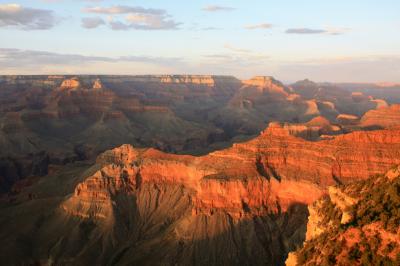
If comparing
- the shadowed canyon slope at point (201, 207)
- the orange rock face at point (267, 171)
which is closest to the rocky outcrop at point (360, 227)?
the shadowed canyon slope at point (201, 207)

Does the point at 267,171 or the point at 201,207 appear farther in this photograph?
the point at 267,171

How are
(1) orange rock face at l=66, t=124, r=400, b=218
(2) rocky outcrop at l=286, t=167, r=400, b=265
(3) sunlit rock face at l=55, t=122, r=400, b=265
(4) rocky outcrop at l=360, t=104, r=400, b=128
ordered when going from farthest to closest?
(4) rocky outcrop at l=360, t=104, r=400, b=128 → (1) orange rock face at l=66, t=124, r=400, b=218 → (3) sunlit rock face at l=55, t=122, r=400, b=265 → (2) rocky outcrop at l=286, t=167, r=400, b=265

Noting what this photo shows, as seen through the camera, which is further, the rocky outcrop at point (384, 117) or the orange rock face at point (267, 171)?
the rocky outcrop at point (384, 117)

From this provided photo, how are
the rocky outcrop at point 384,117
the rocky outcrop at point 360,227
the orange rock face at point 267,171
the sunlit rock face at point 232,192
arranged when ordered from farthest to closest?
the rocky outcrop at point 384,117 < the orange rock face at point 267,171 < the sunlit rock face at point 232,192 < the rocky outcrop at point 360,227

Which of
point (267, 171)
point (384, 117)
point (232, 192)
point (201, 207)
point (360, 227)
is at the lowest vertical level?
point (201, 207)

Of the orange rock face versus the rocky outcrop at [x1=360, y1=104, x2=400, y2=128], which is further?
the rocky outcrop at [x1=360, y1=104, x2=400, y2=128]

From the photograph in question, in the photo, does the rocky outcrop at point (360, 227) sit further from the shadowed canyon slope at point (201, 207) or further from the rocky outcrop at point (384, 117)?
the rocky outcrop at point (384, 117)

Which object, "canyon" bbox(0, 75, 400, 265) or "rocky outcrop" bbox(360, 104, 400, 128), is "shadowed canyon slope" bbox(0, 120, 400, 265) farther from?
"rocky outcrop" bbox(360, 104, 400, 128)

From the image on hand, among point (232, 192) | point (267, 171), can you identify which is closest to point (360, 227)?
point (232, 192)

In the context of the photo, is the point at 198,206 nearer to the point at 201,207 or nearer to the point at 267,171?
the point at 201,207

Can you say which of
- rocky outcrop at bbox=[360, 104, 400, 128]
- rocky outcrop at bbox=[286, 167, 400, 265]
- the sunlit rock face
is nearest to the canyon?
the sunlit rock face

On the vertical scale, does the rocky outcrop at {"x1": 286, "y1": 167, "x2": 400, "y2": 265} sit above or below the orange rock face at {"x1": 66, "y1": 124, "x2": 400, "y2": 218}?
above
